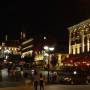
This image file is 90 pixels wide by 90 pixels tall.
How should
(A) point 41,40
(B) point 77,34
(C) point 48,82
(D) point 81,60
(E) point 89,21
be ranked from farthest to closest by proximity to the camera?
(A) point 41,40 → (B) point 77,34 → (E) point 89,21 → (D) point 81,60 → (C) point 48,82

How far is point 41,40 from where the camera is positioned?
6688 inches

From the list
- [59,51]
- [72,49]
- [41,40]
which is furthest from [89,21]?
[41,40]

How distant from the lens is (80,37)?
105500 millimetres

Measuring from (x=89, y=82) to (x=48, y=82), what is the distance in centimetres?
→ 485

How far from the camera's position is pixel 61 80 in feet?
135

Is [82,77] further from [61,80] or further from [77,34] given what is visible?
[77,34]

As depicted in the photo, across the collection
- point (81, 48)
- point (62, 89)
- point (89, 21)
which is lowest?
point (62, 89)

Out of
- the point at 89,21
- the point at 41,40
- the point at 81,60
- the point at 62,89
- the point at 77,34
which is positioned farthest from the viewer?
the point at 41,40

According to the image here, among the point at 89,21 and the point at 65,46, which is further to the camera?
the point at 65,46

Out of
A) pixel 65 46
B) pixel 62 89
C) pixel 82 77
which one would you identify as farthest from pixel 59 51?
pixel 62 89

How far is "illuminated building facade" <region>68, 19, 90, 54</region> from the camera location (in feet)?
332

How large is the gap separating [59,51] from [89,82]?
8512 centimetres

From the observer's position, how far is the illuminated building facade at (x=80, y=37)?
10108 centimetres

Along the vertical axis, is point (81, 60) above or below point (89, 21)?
below
